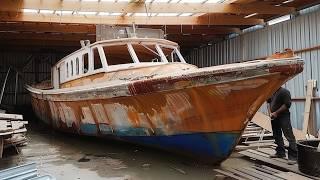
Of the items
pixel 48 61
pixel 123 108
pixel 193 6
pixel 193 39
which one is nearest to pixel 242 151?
pixel 123 108

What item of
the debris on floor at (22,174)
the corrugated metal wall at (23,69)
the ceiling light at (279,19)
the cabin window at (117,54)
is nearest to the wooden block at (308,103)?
the ceiling light at (279,19)

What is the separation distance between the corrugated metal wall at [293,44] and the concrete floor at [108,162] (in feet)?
11.3

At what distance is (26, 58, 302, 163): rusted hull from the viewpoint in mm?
4500

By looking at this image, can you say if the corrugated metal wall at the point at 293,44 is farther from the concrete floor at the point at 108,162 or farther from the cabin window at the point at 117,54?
the cabin window at the point at 117,54

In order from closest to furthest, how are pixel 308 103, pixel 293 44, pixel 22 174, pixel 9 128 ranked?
pixel 22 174 < pixel 9 128 < pixel 308 103 < pixel 293 44

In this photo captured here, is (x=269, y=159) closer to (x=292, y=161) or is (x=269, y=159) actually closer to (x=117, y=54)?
(x=292, y=161)

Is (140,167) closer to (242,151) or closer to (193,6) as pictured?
(242,151)

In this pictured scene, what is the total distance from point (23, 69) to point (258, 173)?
15664 mm

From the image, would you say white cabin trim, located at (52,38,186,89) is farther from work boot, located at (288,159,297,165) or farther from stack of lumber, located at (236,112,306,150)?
work boot, located at (288,159,297,165)

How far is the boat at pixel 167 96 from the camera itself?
449 cm

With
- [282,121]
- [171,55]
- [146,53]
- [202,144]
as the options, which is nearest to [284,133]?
[282,121]

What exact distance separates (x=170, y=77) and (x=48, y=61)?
→ 48.4 ft

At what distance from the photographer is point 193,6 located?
8695 mm

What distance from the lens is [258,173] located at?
5.07 meters
